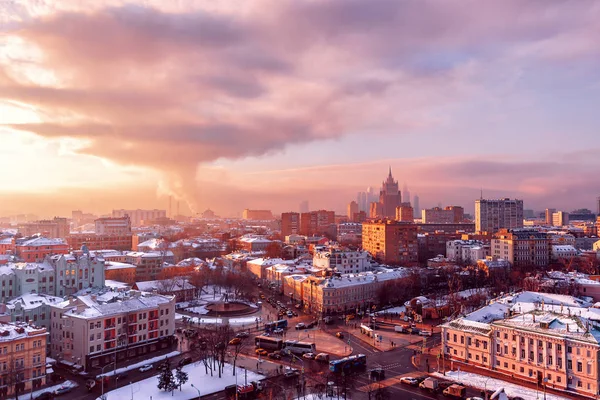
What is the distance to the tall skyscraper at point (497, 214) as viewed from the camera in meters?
142

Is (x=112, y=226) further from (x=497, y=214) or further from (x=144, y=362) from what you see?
(x=497, y=214)

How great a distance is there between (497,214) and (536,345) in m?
120

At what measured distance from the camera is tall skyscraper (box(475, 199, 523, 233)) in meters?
142

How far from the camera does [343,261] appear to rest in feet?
239

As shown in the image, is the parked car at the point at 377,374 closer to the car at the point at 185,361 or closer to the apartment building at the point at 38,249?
the car at the point at 185,361

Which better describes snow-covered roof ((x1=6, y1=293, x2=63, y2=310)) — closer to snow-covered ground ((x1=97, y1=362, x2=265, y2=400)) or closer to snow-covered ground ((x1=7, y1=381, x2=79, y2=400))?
snow-covered ground ((x1=7, y1=381, x2=79, y2=400))

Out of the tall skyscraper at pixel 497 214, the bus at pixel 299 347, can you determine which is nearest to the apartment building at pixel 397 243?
the bus at pixel 299 347

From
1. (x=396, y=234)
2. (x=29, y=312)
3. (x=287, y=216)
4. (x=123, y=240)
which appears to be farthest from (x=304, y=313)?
(x=287, y=216)

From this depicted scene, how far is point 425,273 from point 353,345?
3491 centimetres

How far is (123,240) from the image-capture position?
114250 millimetres

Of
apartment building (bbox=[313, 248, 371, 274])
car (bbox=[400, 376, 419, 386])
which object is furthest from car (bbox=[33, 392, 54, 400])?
apartment building (bbox=[313, 248, 371, 274])

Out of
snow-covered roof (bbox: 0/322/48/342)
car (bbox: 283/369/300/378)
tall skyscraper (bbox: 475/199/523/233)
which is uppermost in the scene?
tall skyscraper (bbox: 475/199/523/233)

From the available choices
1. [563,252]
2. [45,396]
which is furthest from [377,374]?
[563,252]

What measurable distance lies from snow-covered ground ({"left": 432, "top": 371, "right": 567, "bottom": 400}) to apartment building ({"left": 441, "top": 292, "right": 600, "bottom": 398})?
1.34 meters
